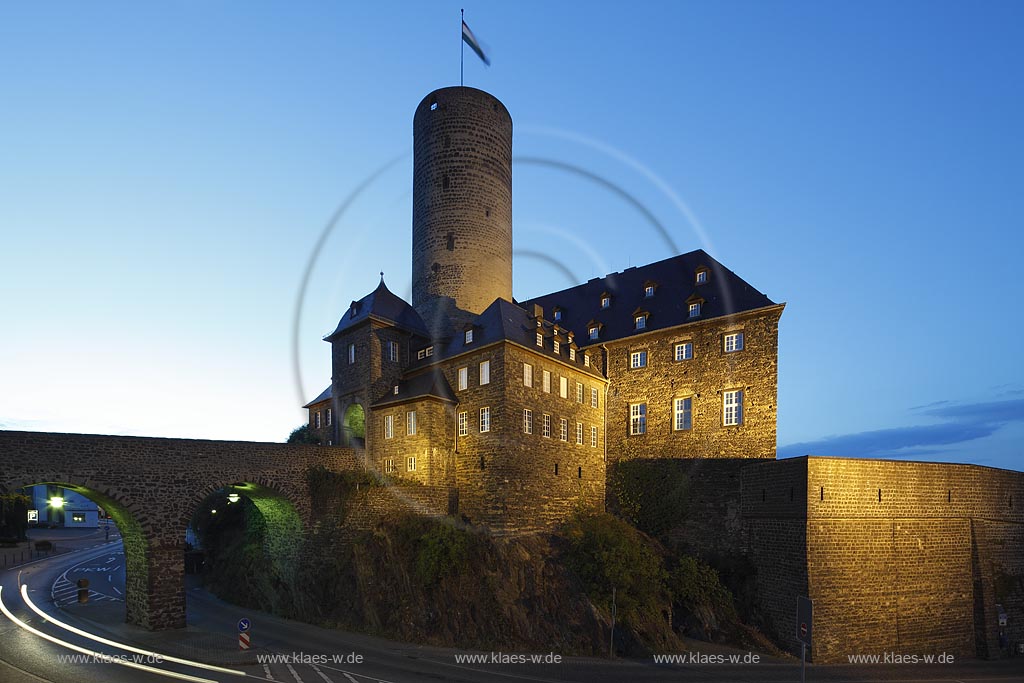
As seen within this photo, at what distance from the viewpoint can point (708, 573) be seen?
31.4 metres

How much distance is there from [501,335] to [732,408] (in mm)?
14705

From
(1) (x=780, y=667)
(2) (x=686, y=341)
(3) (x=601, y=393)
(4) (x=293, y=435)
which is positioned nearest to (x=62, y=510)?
(4) (x=293, y=435)

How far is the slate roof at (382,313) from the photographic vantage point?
36.7m

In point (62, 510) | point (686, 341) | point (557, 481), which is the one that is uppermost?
point (686, 341)

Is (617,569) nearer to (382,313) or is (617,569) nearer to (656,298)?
(382,313)

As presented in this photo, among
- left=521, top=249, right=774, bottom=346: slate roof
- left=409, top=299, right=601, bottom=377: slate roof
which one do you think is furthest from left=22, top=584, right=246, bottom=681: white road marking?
left=521, top=249, right=774, bottom=346: slate roof

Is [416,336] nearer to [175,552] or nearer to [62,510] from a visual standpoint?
[175,552]

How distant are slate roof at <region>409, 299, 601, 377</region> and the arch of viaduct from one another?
987 cm

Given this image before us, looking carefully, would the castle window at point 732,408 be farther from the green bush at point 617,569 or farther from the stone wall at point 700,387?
the green bush at point 617,569

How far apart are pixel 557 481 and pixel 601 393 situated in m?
8.28

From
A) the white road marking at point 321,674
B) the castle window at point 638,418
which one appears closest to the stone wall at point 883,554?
the castle window at point 638,418

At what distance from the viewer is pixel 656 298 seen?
139 feet

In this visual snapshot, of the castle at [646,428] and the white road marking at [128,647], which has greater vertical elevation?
the castle at [646,428]

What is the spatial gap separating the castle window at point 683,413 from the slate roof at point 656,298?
4635 mm
